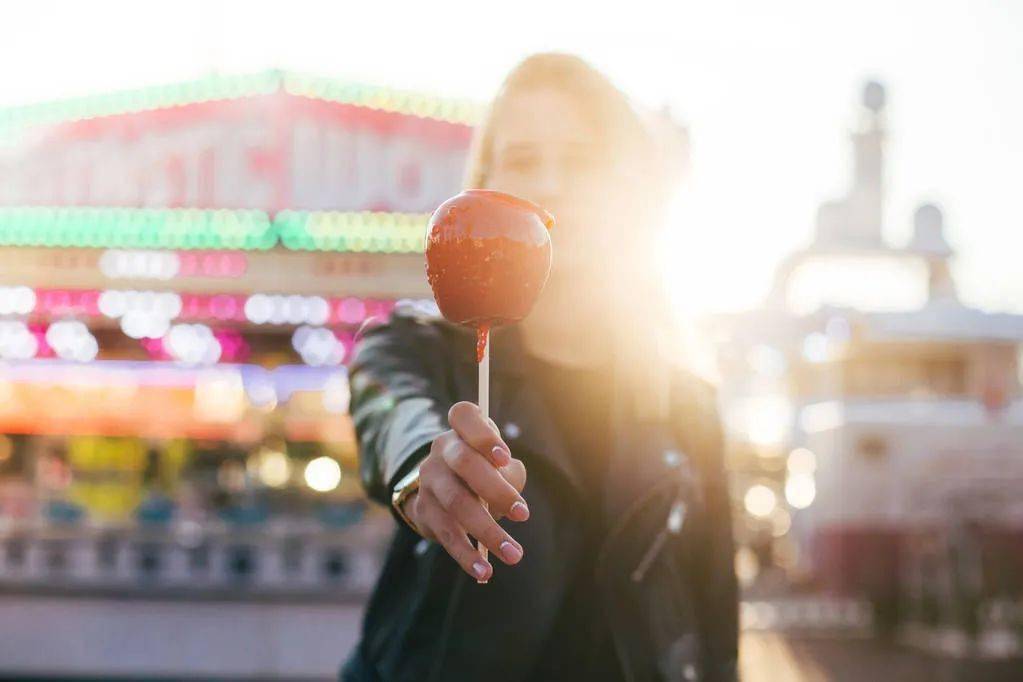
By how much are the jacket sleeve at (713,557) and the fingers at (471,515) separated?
0.83 meters

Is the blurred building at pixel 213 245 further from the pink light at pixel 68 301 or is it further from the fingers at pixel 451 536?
the fingers at pixel 451 536

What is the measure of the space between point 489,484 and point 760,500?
19357 millimetres

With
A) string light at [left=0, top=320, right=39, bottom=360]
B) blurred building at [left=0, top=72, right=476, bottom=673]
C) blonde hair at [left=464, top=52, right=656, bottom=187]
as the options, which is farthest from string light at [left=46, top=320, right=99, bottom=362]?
blonde hair at [left=464, top=52, right=656, bottom=187]

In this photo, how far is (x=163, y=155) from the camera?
30.7ft

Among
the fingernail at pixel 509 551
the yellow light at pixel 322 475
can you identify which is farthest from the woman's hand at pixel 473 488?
the yellow light at pixel 322 475

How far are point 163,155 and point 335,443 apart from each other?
3.17 metres

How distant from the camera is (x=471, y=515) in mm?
1118

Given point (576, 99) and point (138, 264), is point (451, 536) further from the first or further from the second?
point (138, 264)

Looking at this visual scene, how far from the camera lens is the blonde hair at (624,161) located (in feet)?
5.92

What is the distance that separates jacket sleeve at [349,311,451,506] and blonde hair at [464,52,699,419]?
298 millimetres

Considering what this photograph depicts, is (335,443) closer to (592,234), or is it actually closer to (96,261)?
(96,261)

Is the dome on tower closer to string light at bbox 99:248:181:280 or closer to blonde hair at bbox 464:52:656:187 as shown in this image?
string light at bbox 99:248:181:280

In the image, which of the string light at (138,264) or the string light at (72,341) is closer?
the string light at (138,264)

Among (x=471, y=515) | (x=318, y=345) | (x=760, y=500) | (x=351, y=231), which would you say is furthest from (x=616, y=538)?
(x=760, y=500)
